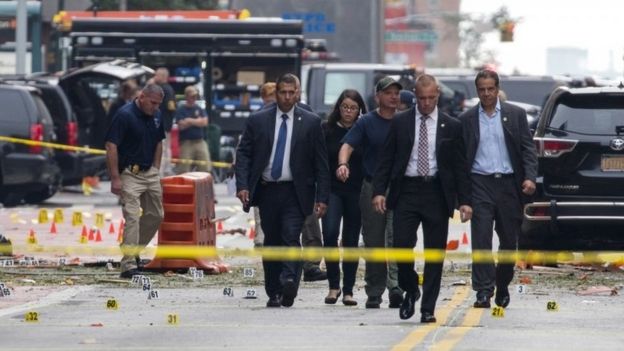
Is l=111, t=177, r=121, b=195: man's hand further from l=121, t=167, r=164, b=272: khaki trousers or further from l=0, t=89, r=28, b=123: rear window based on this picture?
l=0, t=89, r=28, b=123: rear window

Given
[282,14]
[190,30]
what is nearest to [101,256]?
[190,30]

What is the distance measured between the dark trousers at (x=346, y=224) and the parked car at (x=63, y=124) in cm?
1464

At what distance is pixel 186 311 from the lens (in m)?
14.8

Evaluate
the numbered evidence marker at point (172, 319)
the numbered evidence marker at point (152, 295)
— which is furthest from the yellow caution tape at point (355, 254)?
the numbered evidence marker at point (172, 319)

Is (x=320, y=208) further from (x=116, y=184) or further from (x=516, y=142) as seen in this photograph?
(x=116, y=184)

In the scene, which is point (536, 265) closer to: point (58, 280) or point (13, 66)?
point (58, 280)

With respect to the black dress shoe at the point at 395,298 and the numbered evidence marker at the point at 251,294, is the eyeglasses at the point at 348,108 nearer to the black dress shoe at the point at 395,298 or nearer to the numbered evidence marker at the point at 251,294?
the black dress shoe at the point at 395,298

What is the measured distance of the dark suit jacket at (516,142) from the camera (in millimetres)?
14828

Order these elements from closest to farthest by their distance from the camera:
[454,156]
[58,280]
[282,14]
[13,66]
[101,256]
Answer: [454,156] < [58,280] < [101,256] < [13,66] < [282,14]

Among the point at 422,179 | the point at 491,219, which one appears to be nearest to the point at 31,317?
the point at 422,179

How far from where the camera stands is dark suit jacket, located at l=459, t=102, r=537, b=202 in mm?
14828

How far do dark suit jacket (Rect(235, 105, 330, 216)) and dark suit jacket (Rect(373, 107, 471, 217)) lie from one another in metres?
0.96

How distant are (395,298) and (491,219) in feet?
3.28

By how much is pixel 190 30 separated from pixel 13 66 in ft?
34.9
